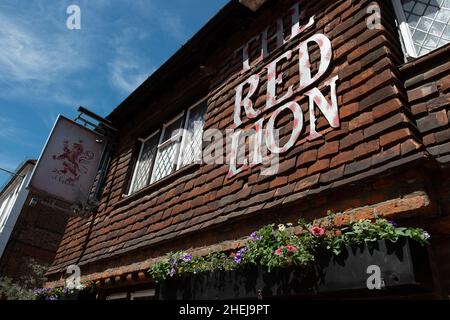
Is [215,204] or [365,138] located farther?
[215,204]

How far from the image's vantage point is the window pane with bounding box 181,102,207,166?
5234mm

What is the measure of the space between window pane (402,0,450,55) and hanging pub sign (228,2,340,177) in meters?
0.82

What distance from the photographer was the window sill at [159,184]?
4868 mm

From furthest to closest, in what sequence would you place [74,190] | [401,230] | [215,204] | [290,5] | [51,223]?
[51,223], [74,190], [290,5], [215,204], [401,230]

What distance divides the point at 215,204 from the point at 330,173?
1622 mm

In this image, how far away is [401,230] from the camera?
83.7 inches

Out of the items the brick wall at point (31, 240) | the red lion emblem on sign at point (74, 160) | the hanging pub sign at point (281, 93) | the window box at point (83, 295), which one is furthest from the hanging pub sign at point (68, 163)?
the brick wall at point (31, 240)

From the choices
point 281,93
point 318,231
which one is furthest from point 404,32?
point 318,231

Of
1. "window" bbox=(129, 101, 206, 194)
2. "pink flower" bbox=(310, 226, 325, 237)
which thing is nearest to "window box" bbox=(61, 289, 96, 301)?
"window" bbox=(129, 101, 206, 194)

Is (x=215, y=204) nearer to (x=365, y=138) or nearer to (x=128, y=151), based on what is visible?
(x=365, y=138)

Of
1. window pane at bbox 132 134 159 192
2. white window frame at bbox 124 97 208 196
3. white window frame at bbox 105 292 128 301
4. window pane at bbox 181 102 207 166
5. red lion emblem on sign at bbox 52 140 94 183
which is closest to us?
white window frame at bbox 105 292 128 301

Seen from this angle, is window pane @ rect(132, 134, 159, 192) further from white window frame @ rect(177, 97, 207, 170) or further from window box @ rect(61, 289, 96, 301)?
window box @ rect(61, 289, 96, 301)
